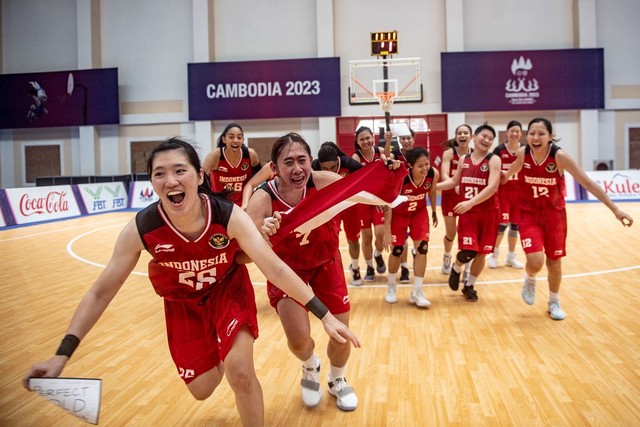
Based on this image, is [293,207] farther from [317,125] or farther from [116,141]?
[116,141]

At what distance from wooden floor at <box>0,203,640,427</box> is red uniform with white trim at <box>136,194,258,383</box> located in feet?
2.05

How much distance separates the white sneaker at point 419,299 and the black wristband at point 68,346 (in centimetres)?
411

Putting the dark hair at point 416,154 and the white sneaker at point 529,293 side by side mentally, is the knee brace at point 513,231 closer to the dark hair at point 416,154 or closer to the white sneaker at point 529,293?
the white sneaker at point 529,293

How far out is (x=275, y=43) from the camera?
2120 cm

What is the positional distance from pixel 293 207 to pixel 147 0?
21.6m

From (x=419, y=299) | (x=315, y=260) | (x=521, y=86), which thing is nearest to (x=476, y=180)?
(x=419, y=299)

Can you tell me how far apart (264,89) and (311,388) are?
18.1 metres

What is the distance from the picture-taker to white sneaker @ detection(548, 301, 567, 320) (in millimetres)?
5295

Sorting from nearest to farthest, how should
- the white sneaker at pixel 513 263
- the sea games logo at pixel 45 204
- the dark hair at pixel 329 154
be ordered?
the dark hair at pixel 329 154 < the white sneaker at pixel 513 263 < the sea games logo at pixel 45 204

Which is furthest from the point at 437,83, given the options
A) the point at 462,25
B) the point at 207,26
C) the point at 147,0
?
the point at 147,0

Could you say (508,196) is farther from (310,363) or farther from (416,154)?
(310,363)

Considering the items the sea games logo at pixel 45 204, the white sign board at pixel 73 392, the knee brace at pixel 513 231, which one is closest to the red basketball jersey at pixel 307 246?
the white sign board at pixel 73 392

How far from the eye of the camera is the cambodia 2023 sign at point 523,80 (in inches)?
765

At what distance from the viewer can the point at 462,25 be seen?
66.0 feet
